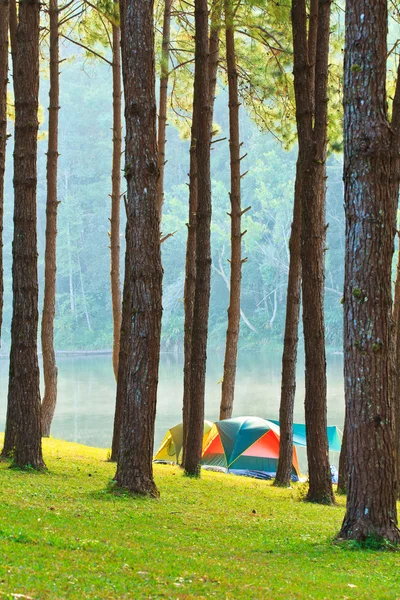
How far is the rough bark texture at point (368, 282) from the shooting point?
17.0 feet

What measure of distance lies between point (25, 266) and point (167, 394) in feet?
90.7

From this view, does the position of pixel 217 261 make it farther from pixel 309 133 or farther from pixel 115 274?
pixel 309 133

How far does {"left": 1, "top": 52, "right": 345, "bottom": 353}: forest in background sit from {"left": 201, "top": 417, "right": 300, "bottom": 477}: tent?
118ft

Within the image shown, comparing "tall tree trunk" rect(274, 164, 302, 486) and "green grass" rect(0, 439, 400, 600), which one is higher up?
"tall tree trunk" rect(274, 164, 302, 486)

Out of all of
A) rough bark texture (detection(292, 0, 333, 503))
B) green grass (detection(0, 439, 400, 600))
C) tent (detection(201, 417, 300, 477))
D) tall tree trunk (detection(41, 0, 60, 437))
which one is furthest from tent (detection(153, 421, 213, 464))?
green grass (detection(0, 439, 400, 600))

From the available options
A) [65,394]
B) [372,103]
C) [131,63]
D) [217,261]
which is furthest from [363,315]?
[217,261]

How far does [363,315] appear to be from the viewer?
522 centimetres

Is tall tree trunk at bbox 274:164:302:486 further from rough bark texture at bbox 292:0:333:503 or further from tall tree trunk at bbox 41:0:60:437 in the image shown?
tall tree trunk at bbox 41:0:60:437

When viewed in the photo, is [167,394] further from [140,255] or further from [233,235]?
[140,255]

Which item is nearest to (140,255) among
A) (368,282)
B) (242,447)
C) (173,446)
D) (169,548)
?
(368,282)

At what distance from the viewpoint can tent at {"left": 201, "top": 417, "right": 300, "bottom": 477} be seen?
13898 millimetres

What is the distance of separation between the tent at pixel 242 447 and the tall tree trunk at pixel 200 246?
4486 mm

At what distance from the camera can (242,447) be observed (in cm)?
1404

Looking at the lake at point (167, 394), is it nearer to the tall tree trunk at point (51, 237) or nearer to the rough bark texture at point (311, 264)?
the tall tree trunk at point (51, 237)
